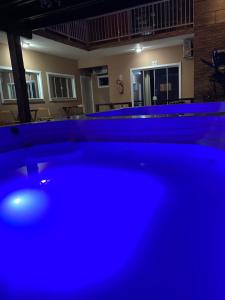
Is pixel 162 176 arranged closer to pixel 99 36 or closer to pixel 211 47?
pixel 211 47

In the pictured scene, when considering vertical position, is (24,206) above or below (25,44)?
below

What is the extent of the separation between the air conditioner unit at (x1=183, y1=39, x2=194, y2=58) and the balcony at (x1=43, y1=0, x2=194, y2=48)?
51 cm

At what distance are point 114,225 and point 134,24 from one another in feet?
30.5

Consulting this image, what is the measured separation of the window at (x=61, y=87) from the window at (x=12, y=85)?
1.76ft

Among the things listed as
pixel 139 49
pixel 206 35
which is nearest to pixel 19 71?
pixel 206 35

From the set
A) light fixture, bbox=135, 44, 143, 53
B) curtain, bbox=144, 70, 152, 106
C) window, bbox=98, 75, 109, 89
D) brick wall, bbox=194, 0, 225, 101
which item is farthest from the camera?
window, bbox=98, 75, 109, 89

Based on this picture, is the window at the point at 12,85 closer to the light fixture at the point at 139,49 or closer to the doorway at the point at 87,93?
the doorway at the point at 87,93

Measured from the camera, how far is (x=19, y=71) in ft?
15.5

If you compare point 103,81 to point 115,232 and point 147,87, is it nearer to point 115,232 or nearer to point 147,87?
point 147,87

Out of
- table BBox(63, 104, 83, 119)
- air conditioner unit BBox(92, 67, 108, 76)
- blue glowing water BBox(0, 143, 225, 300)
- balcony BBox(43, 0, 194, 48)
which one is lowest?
blue glowing water BBox(0, 143, 225, 300)

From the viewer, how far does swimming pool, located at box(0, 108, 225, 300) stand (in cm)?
54

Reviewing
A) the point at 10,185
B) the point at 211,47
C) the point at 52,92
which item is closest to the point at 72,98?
the point at 52,92

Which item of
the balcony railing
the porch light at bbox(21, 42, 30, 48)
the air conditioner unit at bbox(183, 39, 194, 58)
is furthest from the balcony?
the porch light at bbox(21, 42, 30, 48)

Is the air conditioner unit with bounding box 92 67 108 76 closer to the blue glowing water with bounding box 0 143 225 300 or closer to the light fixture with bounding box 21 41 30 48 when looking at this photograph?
the light fixture with bounding box 21 41 30 48
